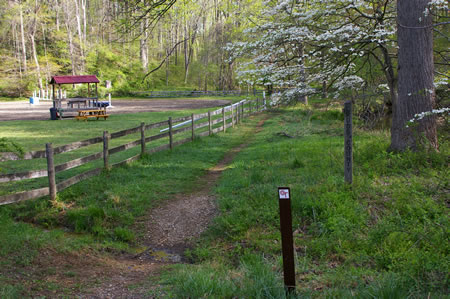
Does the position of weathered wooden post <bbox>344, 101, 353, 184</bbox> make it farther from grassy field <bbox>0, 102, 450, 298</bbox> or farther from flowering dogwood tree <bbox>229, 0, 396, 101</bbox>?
flowering dogwood tree <bbox>229, 0, 396, 101</bbox>

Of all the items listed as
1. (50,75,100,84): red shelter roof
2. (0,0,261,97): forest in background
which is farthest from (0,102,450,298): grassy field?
(0,0,261,97): forest in background

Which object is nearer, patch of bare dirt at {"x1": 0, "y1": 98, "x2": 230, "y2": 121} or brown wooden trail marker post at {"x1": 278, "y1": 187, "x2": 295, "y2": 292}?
brown wooden trail marker post at {"x1": 278, "y1": 187, "x2": 295, "y2": 292}

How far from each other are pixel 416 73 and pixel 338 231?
16.2 ft

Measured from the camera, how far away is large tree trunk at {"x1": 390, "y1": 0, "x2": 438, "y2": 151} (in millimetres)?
8414

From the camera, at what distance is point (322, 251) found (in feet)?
16.5

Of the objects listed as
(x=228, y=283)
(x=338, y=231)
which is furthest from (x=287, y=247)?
(x=338, y=231)

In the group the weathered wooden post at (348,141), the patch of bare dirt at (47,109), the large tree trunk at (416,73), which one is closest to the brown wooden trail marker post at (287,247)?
the weathered wooden post at (348,141)

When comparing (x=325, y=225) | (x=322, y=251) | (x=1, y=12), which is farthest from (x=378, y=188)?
(x=1, y=12)

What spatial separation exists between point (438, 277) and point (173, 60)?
8505 cm

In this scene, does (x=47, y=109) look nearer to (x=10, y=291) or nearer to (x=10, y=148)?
(x=10, y=148)

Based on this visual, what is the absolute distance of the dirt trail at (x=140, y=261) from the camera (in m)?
4.43

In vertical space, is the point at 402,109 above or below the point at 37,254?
above

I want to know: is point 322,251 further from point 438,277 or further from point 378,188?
point 378,188

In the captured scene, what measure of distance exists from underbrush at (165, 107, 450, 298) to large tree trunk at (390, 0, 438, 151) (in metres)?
0.52
